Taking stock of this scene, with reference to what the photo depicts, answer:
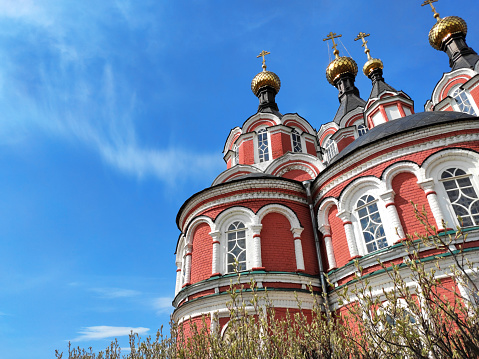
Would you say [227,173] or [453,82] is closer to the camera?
[227,173]

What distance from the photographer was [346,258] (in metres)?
8.93

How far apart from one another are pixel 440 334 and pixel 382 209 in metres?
5.69

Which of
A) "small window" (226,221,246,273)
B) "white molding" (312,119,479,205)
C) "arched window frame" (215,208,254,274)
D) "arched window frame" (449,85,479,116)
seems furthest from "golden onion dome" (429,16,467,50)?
"small window" (226,221,246,273)

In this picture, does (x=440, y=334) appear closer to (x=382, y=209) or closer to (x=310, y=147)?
(x=382, y=209)

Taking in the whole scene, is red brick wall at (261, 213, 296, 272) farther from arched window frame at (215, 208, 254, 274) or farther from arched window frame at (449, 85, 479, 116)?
arched window frame at (449, 85, 479, 116)

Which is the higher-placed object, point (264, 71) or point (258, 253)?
point (264, 71)

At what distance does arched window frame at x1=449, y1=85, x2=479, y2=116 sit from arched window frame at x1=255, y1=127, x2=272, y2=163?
28.3 feet

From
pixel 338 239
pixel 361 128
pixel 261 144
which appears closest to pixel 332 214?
pixel 338 239

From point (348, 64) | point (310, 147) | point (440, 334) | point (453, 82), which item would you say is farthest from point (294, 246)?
point (348, 64)

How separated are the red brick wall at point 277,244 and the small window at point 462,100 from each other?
421 inches

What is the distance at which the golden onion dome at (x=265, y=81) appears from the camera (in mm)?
20453

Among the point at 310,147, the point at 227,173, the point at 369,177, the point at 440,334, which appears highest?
the point at 310,147

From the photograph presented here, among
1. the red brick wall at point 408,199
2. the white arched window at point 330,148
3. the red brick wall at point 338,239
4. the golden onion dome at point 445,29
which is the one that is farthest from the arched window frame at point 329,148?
the red brick wall at point 408,199

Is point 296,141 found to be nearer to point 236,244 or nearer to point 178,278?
point 236,244
